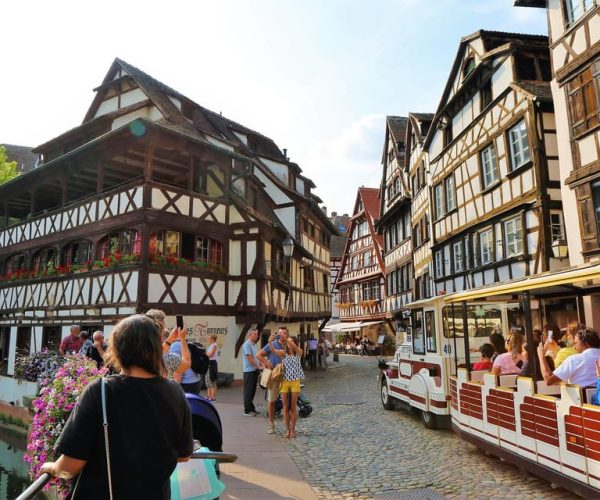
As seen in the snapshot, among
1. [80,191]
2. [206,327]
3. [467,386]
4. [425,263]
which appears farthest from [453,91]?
[80,191]

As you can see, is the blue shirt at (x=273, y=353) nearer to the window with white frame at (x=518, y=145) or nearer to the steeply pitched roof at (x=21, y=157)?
the window with white frame at (x=518, y=145)

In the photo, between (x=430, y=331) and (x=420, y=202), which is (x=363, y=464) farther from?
(x=420, y=202)

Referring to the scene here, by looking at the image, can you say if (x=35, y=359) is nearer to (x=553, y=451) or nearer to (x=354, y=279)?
(x=553, y=451)

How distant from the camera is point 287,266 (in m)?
22.4

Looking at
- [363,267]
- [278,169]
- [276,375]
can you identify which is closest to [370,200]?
[363,267]

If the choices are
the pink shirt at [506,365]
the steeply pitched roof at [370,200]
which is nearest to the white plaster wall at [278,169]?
the steeply pitched roof at [370,200]

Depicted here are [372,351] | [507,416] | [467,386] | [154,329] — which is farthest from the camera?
[372,351]

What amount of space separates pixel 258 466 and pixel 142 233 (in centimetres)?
1033

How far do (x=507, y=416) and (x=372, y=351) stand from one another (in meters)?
30.9

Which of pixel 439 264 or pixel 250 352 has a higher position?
pixel 439 264

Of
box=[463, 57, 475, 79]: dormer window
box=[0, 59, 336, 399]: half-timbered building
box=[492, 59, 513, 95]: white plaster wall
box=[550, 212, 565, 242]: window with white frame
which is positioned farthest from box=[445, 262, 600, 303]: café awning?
box=[463, 57, 475, 79]: dormer window

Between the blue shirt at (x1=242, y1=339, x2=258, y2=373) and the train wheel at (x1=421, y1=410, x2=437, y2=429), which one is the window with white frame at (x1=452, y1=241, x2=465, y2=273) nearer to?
the train wheel at (x1=421, y1=410, x2=437, y2=429)

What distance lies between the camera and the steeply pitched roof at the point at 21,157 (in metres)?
40.9

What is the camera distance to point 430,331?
926cm
